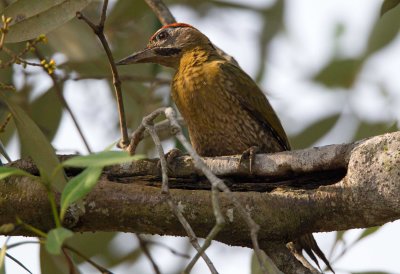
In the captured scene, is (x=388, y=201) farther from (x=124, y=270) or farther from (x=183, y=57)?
(x=124, y=270)

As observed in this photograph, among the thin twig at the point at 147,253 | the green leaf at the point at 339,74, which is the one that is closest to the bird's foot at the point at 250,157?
the thin twig at the point at 147,253

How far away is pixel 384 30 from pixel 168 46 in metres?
1.42

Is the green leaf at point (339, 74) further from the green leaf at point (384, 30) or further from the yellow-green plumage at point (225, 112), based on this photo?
the yellow-green plumage at point (225, 112)

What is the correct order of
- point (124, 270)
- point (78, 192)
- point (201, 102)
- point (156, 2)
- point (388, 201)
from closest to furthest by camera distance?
point (78, 192) < point (388, 201) < point (201, 102) < point (156, 2) < point (124, 270)

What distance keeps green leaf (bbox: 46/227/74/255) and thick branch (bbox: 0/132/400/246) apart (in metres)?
1.31

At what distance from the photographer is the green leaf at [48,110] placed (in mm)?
5641

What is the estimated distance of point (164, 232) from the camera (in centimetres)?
381

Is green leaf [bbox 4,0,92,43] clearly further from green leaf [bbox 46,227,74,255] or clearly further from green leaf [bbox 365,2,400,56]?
green leaf [bbox 365,2,400,56]

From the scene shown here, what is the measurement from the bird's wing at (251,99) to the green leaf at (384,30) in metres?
0.81

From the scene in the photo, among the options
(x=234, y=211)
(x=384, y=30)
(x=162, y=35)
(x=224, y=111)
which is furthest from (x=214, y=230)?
(x=162, y=35)

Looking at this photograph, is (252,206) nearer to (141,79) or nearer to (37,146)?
(37,146)

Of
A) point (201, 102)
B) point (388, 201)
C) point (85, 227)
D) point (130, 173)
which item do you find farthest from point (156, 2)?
point (388, 201)

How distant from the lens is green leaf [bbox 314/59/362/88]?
629 centimetres

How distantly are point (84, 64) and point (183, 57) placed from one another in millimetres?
656
